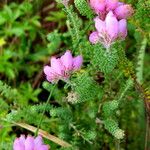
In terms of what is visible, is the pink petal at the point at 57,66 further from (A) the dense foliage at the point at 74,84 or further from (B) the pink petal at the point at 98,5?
(B) the pink petal at the point at 98,5

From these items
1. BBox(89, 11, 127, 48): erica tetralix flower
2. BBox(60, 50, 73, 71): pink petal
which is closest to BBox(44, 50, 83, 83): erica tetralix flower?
BBox(60, 50, 73, 71): pink petal

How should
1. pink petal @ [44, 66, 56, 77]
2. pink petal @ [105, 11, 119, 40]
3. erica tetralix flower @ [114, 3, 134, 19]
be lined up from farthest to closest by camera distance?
pink petal @ [44, 66, 56, 77] → erica tetralix flower @ [114, 3, 134, 19] → pink petal @ [105, 11, 119, 40]

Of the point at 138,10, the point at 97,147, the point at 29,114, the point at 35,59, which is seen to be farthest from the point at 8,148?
the point at 35,59

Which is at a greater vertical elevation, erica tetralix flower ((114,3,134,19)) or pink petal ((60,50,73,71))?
erica tetralix flower ((114,3,134,19))

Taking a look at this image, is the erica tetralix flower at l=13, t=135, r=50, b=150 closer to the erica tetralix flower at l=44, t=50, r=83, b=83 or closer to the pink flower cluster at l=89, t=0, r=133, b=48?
the erica tetralix flower at l=44, t=50, r=83, b=83

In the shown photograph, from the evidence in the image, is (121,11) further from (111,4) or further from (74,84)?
(74,84)

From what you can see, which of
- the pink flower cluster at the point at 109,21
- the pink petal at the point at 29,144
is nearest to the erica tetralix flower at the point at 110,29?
the pink flower cluster at the point at 109,21
